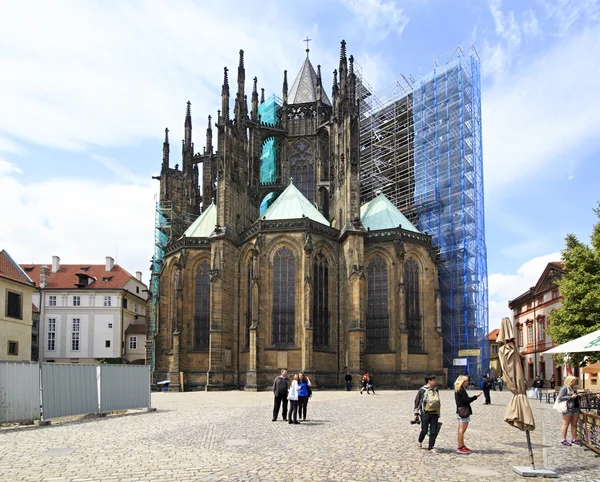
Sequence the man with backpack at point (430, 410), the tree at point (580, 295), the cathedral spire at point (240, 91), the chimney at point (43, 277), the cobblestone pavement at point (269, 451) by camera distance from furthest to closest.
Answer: the chimney at point (43, 277) → the cathedral spire at point (240, 91) → the tree at point (580, 295) → the man with backpack at point (430, 410) → the cobblestone pavement at point (269, 451)

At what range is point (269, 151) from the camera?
58.8 meters

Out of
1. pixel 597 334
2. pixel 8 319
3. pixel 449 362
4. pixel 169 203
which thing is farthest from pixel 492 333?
pixel 597 334

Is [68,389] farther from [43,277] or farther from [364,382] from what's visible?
[43,277]

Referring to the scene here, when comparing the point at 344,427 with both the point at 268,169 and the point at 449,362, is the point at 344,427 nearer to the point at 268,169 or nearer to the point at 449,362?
the point at 449,362

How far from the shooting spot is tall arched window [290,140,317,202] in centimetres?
5600

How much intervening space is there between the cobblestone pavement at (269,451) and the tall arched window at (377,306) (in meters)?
24.2

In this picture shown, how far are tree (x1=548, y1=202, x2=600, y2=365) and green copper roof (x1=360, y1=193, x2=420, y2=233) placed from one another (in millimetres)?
17471

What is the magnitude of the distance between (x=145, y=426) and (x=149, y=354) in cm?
3390

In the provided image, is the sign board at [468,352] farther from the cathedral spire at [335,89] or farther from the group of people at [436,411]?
the group of people at [436,411]

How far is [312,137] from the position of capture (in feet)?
186

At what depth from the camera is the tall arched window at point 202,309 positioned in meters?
46.4

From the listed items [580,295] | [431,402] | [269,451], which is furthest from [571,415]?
[580,295]

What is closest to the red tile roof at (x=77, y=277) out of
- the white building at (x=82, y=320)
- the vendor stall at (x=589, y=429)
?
the white building at (x=82, y=320)

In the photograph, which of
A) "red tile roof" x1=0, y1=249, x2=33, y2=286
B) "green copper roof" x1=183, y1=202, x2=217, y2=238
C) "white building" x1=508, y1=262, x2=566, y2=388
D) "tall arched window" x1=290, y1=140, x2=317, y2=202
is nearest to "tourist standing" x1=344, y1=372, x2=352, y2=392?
"green copper roof" x1=183, y1=202, x2=217, y2=238
